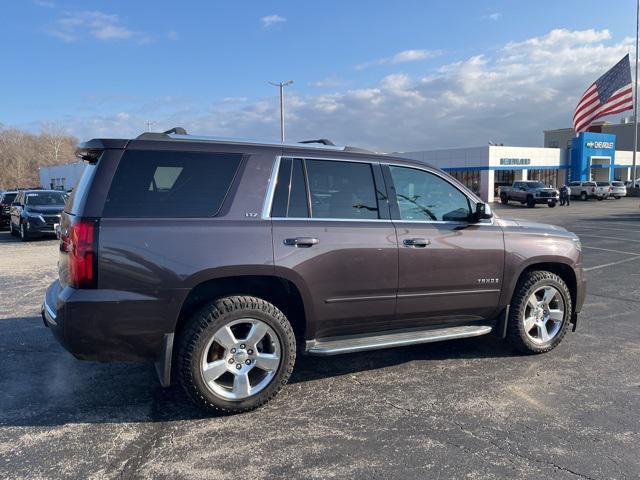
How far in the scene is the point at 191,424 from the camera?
11.7 feet

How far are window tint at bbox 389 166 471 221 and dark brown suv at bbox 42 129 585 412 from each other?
0.04 feet

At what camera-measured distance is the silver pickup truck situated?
34.7 metres

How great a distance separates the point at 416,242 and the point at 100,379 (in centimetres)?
293

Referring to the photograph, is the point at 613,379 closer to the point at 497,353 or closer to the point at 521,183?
the point at 497,353

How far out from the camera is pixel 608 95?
37.1m

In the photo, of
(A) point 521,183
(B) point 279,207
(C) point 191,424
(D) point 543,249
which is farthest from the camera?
(A) point 521,183

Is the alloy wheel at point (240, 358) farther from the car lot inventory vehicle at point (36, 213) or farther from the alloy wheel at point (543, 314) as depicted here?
the car lot inventory vehicle at point (36, 213)

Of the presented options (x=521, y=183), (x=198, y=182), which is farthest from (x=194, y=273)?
(x=521, y=183)

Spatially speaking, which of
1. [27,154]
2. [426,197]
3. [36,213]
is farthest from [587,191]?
[27,154]

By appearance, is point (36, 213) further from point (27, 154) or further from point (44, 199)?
point (27, 154)

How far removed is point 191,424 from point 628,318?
17.7 feet

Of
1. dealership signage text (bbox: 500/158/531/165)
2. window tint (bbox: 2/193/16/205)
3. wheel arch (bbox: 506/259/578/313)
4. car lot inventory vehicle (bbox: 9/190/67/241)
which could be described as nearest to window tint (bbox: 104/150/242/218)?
wheel arch (bbox: 506/259/578/313)

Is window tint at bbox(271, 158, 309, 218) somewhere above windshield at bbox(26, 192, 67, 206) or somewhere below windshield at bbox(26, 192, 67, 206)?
above

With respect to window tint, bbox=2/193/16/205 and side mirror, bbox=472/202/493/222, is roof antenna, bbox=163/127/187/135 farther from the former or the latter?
window tint, bbox=2/193/16/205
